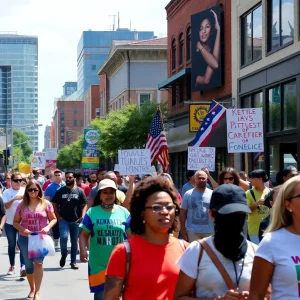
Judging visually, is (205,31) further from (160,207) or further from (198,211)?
(160,207)

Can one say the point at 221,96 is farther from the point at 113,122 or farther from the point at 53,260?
the point at 53,260

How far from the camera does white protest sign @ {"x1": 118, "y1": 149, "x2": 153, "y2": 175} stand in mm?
14297

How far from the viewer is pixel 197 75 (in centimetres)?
3431

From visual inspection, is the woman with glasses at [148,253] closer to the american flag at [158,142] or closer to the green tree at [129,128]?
the american flag at [158,142]

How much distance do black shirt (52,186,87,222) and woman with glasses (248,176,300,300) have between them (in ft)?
35.0

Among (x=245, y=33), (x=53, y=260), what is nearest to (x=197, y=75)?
(x=245, y=33)

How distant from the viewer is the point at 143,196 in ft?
17.1

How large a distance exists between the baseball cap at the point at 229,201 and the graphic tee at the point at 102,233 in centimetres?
363

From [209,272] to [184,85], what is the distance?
35332 millimetres

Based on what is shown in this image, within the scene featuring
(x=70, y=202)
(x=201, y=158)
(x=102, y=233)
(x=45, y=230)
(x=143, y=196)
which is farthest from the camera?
(x=201, y=158)

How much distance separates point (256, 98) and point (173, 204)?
2304cm

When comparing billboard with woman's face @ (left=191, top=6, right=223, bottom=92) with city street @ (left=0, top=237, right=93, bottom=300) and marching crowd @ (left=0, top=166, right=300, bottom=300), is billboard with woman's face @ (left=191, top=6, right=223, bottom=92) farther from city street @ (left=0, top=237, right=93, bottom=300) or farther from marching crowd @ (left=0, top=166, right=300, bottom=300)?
marching crowd @ (left=0, top=166, right=300, bottom=300)

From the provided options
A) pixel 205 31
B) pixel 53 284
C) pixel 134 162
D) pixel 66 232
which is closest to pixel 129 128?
pixel 205 31

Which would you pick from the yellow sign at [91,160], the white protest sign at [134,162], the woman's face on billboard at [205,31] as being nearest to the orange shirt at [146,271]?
the white protest sign at [134,162]
